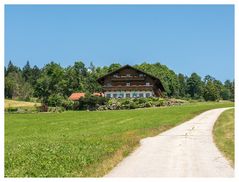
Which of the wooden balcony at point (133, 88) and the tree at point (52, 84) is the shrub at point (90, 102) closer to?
the wooden balcony at point (133, 88)

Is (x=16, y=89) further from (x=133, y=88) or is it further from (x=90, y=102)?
(x=90, y=102)

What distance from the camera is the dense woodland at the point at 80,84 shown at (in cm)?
11312

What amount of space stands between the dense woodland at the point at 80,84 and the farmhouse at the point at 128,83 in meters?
9.08

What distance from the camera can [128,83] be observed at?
96188 millimetres

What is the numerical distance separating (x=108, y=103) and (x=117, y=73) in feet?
59.4

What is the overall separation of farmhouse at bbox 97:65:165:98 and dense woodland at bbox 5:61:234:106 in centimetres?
908

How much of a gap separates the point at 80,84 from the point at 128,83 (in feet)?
97.6

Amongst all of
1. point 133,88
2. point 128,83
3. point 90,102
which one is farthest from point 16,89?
point 90,102

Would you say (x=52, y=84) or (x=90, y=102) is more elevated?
(x=52, y=84)

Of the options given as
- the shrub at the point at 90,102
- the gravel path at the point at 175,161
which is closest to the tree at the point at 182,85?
the shrub at the point at 90,102
